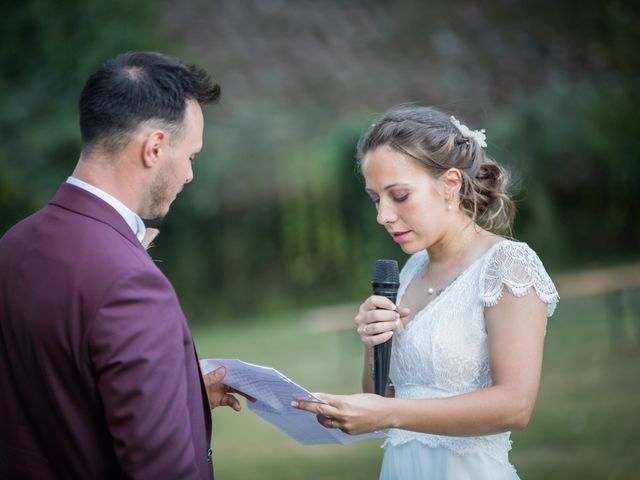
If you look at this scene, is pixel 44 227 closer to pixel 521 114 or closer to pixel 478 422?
pixel 478 422

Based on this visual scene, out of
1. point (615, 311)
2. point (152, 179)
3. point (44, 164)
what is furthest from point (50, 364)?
point (44, 164)

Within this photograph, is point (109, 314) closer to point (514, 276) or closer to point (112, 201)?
point (112, 201)

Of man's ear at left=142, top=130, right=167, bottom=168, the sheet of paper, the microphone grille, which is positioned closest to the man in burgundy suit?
man's ear at left=142, top=130, right=167, bottom=168

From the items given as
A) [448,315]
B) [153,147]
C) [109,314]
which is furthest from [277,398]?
[153,147]

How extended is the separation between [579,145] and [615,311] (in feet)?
13.4

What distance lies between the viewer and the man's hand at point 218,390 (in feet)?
9.15

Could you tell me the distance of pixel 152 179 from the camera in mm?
2363

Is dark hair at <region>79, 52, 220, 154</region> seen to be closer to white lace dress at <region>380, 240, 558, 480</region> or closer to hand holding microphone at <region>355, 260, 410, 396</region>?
hand holding microphone at <region>355, 260, 410, 396</region>

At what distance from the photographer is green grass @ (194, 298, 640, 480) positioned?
22.1ft

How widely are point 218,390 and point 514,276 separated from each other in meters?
1.07

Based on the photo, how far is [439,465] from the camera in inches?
114

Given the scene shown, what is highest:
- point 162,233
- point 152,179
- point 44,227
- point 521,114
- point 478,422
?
point 521,114

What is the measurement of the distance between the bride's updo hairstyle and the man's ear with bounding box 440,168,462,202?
0.06 ft

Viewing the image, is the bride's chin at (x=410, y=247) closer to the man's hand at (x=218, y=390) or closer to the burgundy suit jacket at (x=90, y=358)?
the man's hand at (x=218, y=390)
